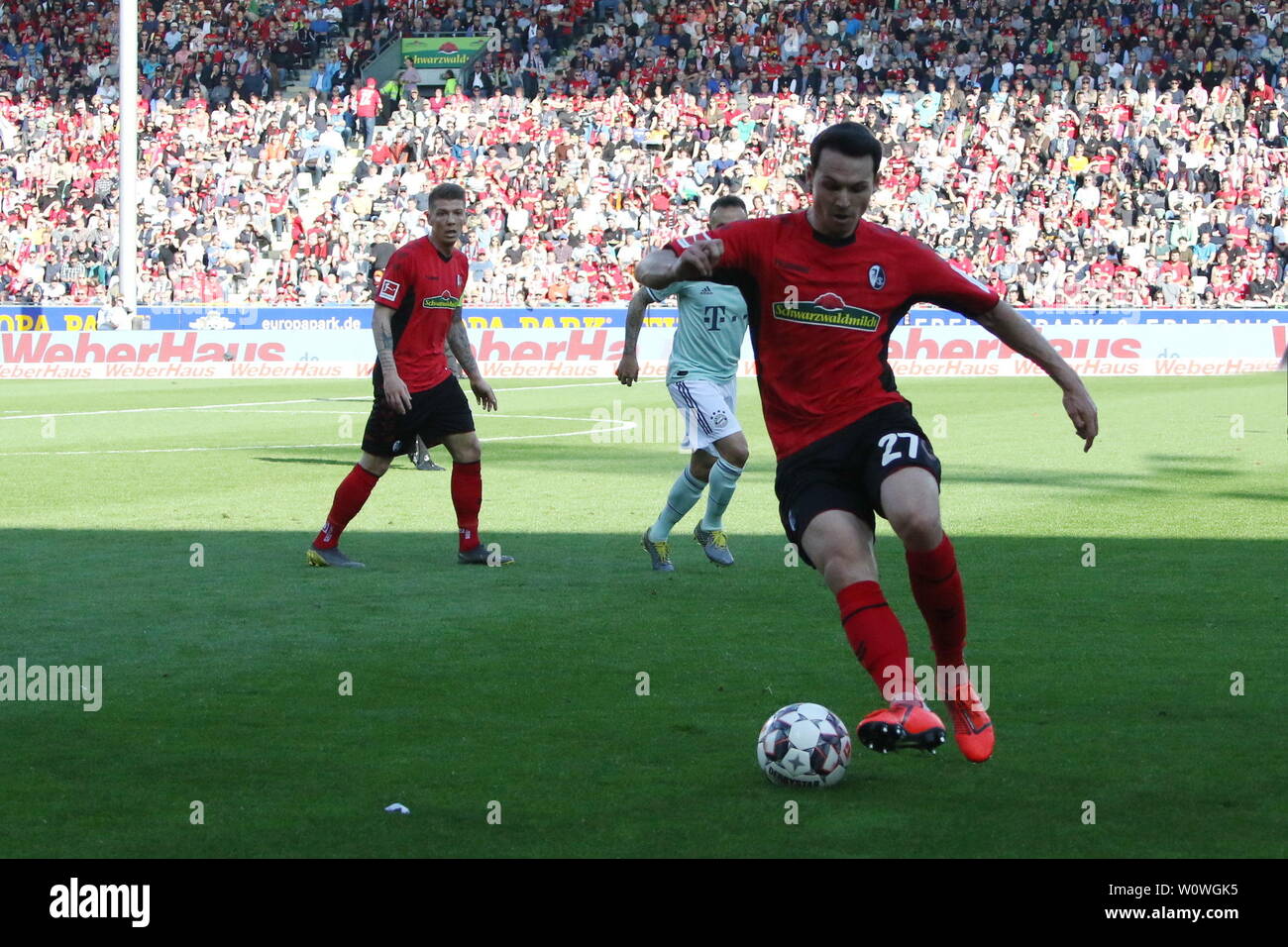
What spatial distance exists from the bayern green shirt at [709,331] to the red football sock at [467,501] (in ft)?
4.27

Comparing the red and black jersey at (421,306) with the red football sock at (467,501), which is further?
the red football sock at (467,501)

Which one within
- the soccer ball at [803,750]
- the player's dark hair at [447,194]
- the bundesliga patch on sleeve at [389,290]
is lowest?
the soccer ball at [803,750]

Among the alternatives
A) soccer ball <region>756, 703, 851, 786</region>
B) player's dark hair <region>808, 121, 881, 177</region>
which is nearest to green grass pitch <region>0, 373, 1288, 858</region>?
soccer ball <region>756, 703, 851, 786</region>

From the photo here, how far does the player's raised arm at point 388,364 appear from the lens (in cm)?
960

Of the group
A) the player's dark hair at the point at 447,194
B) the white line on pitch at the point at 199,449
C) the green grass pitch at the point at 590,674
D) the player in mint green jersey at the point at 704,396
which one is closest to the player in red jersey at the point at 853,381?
the green grass pitch at the point at 590,674

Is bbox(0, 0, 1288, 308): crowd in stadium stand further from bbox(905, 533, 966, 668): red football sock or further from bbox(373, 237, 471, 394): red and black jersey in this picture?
bbox(905, 533, 966, 668): red football sock

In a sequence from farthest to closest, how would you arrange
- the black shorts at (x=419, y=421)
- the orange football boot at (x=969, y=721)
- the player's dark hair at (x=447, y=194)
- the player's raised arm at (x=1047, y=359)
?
the black shorts at (x=419, y=421) < the player's dark hair at (x=447, y=194) < the player's raised arm at (x=1047, y=359) < the orange football boot at (x=969, y=721)

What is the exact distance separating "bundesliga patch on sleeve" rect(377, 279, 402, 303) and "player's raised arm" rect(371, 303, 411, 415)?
0.06 m

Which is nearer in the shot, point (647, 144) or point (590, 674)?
point (590, 674)

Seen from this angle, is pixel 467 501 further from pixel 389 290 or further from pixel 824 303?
pixel 824 303

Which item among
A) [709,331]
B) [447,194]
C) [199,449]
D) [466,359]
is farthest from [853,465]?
[199,449]

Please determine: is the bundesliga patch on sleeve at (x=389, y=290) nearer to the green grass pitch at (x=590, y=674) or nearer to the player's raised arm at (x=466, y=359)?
the player's raised arm at (x=466, y=359)

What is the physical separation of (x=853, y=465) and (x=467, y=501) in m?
4.80

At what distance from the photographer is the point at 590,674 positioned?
22.1ft
